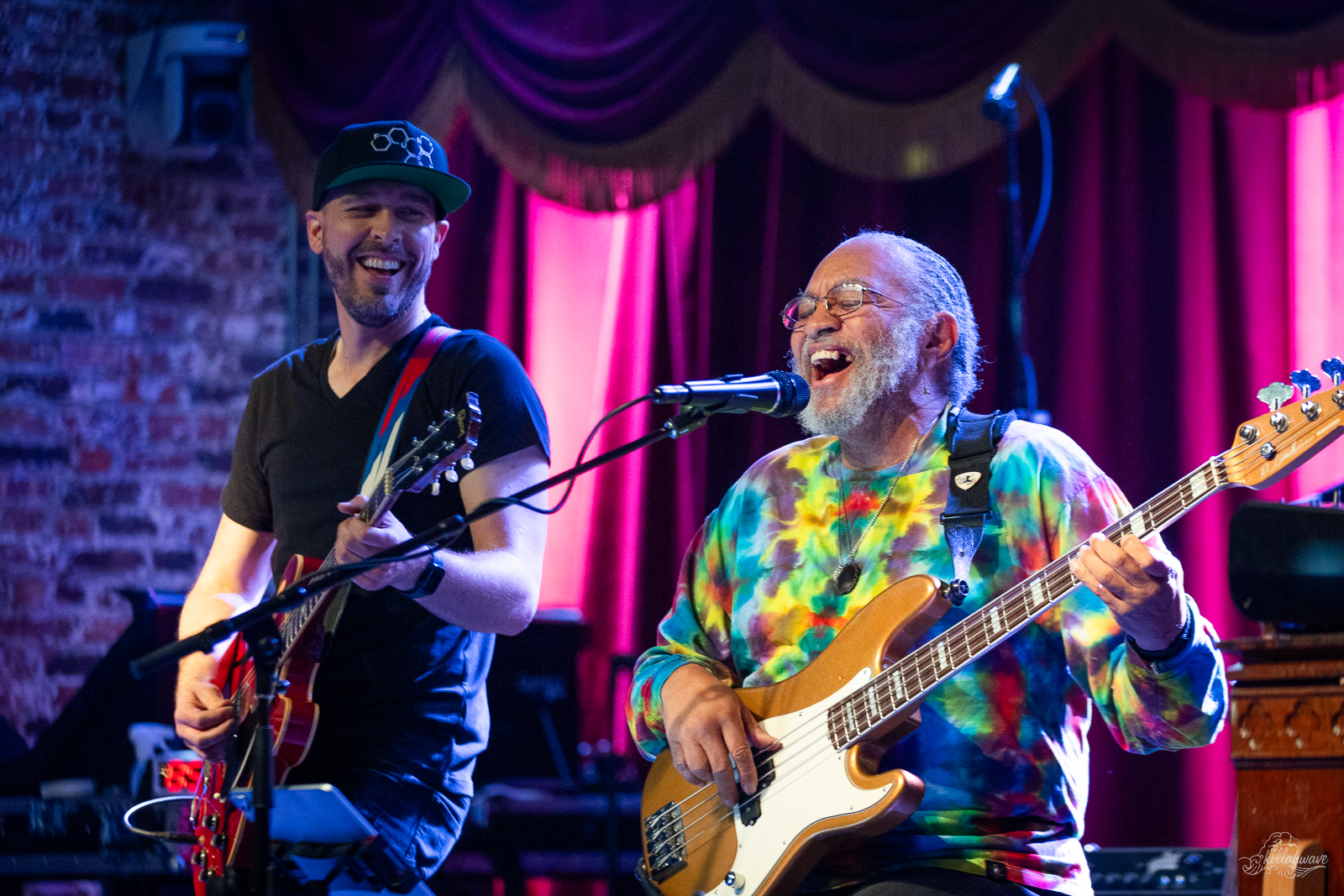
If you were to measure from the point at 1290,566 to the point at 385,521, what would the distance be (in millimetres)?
1696

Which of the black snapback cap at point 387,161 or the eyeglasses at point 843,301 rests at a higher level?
the black snapback cap at point 387,161

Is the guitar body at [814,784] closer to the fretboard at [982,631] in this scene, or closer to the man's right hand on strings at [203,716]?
the fretboard at [982,631]

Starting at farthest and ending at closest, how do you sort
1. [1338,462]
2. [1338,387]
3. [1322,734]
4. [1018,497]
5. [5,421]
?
[5,421] < [1338,462] < [1322,734] < [1018,497] < [1338,387]

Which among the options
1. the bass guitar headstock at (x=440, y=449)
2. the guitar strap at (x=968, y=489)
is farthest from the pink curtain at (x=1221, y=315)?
the bass guitar headstock at (x=440, y=449)

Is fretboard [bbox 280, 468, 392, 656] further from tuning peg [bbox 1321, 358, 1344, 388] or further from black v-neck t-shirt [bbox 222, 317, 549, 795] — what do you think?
tuning peg [bbox 1321, 358, 1344, 388]

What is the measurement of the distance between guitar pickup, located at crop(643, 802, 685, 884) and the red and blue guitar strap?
2.62 feet

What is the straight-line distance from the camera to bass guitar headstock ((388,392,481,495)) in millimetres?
2252

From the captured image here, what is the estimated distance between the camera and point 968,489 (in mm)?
2361

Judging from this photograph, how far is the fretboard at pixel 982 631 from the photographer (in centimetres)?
201

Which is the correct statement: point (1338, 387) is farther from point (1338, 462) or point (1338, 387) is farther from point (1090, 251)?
point (1090, 251)

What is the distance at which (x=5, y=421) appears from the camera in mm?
5203

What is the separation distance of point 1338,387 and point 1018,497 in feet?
1.84

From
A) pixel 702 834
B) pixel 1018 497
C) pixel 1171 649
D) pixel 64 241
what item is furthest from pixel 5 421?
pixel 1171 649

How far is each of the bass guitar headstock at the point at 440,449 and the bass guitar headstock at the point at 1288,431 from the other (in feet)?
3.81
